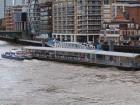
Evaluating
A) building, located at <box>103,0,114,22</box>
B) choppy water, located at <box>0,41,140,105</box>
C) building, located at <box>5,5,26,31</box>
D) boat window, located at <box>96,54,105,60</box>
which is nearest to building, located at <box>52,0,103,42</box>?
building, located at <box>103,0,114,22</box>

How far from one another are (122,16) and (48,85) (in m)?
46.5

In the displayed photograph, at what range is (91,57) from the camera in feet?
120

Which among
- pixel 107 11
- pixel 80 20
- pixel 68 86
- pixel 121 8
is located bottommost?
pixel 68 86

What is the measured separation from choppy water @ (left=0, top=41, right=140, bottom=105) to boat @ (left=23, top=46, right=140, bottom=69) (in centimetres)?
185

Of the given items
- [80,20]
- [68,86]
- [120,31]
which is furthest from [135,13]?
[68,86]

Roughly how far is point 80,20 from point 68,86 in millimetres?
49010

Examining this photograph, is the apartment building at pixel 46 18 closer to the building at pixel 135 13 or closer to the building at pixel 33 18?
the building at pixel 33 18

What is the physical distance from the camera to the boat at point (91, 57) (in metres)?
32.8

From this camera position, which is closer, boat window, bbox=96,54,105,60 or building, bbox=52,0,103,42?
boat window, bbox=96,54,105,60

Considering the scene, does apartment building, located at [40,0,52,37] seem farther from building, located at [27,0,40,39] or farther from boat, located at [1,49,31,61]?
boat, located at [1,49,31,61]

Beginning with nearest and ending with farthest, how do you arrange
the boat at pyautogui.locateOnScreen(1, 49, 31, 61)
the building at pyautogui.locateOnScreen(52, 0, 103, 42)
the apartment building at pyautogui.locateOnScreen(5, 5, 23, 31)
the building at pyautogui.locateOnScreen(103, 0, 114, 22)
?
the boat at pyautogui.locateOnScreen(1, 49, 31, 61) → the building at pyautogui.locateOnScreen(52, 0, 103, 42) → the building at pyautogui.locateOnScreen(103, 0, 114, 22) → the apartment building at pyautogui.locateOnScreen(5, 5, 23, 31)

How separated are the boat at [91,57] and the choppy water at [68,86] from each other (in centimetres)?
185

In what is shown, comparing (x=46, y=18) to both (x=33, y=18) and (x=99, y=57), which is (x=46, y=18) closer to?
(x=33, y=18)

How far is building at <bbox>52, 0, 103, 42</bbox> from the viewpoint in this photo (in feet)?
233
